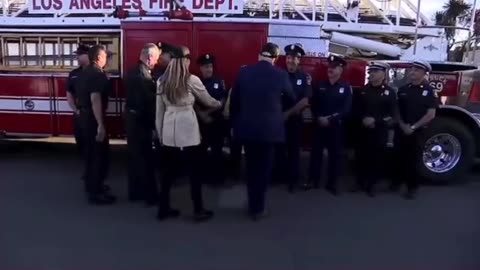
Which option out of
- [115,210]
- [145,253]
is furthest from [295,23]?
[145,253]

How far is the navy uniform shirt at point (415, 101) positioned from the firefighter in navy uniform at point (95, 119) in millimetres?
3388

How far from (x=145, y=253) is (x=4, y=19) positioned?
517cm

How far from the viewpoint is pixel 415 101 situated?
6562 millimetres

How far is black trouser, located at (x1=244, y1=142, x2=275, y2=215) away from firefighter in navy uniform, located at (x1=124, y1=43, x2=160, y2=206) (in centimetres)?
116

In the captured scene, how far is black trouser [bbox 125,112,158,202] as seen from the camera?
606 centimetres

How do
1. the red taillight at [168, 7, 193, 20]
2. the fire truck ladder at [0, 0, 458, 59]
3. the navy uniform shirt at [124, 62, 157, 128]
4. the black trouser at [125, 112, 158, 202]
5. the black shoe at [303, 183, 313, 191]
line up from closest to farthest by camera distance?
the navy uniform shirt at [124, 62, 157, 128]
the black trouser at [125, 112, 158, 202]
the black shoe at [303, 183, 313, 191]
the red taillight at [168, 7, 193, 20]
the fire truck ladder at [0, 0, 458, 59]

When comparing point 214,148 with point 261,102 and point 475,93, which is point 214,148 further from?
point 475,93

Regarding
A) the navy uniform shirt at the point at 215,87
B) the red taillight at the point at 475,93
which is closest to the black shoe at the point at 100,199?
the navy uniform shirt at the point at 215,87

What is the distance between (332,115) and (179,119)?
2079mm

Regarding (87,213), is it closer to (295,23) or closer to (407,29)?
(295,23)

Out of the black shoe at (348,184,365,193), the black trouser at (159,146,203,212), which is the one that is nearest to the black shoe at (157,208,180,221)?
the black trouser at (159,146,203,212)

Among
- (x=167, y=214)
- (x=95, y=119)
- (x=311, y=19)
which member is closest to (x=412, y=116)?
(x=167, y=214)

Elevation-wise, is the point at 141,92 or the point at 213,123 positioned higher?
the point at 141,92

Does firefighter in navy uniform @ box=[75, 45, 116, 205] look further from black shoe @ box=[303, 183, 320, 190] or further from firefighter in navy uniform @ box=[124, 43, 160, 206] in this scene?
black shoe @ box=[303, 183, 320, 190]
